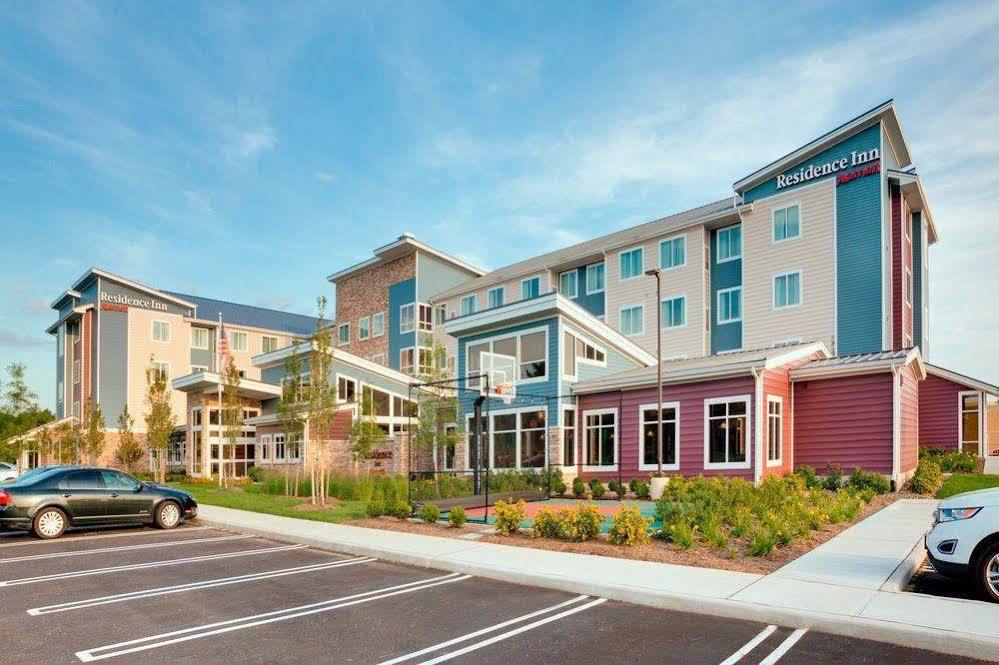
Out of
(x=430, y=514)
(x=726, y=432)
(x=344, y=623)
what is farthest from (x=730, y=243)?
(x=344, y=623)

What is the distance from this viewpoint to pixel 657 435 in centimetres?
2333

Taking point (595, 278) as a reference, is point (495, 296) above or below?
below

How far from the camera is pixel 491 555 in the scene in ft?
39.0

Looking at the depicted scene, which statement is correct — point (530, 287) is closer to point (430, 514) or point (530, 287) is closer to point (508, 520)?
point (430, 514)

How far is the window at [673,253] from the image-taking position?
3588cm

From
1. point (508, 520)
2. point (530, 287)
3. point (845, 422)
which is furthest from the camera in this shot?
point (530, 287)

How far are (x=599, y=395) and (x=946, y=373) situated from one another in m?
14.0

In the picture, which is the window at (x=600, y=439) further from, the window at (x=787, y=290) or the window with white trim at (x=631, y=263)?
the window with white trim at (x=631, y=263)

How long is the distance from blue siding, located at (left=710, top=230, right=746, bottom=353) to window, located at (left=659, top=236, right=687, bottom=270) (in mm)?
1453

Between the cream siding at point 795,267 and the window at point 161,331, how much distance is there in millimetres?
46565

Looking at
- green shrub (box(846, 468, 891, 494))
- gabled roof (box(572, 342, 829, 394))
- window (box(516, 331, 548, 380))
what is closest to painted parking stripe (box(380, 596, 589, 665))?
gabled roof (box(572, 342, 829, 394))

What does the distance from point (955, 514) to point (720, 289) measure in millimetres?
27038

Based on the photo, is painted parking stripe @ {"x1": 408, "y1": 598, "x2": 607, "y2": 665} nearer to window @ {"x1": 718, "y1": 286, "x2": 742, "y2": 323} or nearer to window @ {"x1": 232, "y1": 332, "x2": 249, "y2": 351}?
window @ {"x1": 718, "y1": 286, "x2": 742, "y2": 323}

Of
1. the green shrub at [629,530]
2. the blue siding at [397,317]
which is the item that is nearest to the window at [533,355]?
the green shrub at [629,530]
